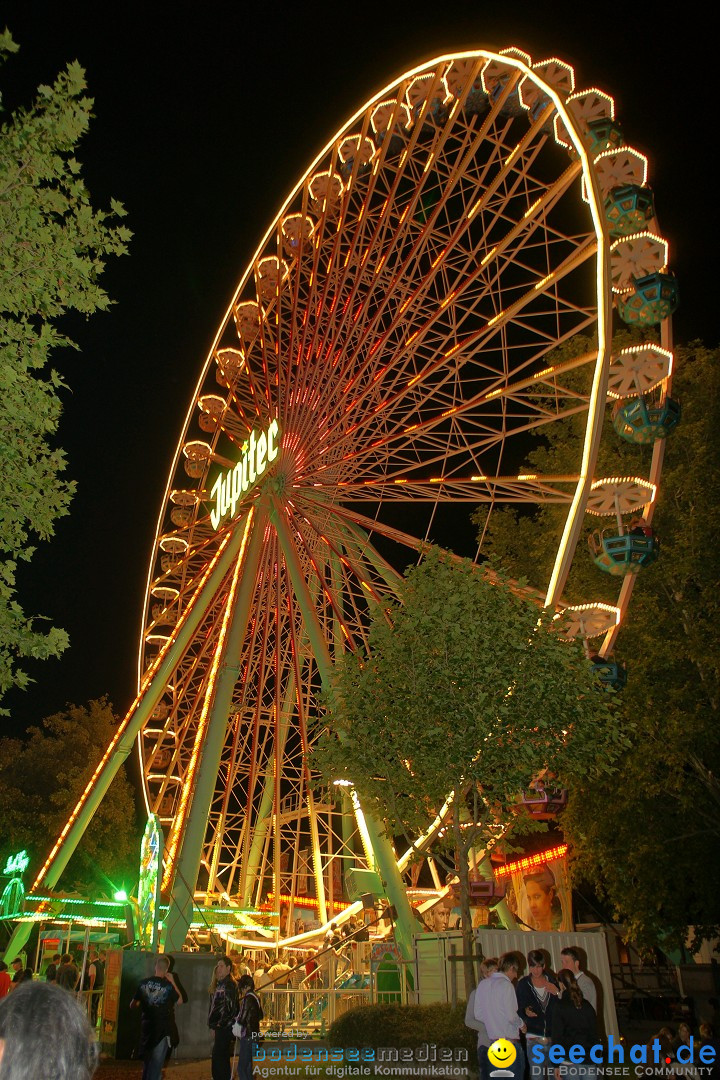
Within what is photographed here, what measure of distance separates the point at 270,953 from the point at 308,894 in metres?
20.3

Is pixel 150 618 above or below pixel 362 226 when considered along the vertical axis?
below

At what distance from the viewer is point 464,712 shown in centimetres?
1092

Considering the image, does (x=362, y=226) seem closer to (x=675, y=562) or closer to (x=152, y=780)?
(x=675, y=562)

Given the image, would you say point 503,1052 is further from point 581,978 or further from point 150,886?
point 150,886

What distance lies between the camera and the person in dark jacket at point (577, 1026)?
7039 millimetres

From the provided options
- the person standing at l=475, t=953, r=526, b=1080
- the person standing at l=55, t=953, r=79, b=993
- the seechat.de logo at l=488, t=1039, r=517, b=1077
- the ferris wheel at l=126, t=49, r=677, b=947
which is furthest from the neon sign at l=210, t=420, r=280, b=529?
the seechat.de logo at l=488, t=1039, r=517, b=1077

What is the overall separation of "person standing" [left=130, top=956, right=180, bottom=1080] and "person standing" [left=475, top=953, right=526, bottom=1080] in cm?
291

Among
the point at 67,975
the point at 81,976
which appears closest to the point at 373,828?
the point at 81,976

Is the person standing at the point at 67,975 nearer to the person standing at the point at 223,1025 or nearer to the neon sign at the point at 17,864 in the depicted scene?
the person standing at the point at 223,1025

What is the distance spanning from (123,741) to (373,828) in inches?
249

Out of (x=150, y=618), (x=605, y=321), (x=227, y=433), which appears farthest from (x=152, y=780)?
(x=605, y=321)

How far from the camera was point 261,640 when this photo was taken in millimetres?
22953

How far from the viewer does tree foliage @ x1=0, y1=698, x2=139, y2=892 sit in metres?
32.9

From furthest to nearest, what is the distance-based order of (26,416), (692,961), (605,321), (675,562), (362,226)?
(692,961), (362,226), (675,562), (605,321), (26,416)
